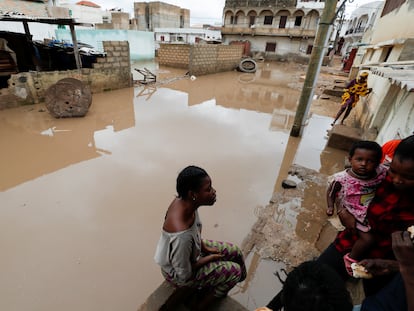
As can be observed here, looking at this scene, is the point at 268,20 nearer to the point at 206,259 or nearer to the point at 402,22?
the point at 402,22

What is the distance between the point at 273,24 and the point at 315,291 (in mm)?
32754

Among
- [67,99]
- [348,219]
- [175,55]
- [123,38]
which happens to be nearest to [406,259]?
[348,219]

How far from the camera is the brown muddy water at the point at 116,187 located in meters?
2.07

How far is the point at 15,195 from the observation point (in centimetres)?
310

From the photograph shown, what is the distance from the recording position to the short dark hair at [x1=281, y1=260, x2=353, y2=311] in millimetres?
708

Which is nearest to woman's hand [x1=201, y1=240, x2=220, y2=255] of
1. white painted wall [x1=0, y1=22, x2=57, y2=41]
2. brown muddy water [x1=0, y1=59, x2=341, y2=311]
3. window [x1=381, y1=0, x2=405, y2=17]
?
brown muddy water [x1=0, y1=59, x2=341, y2=311]

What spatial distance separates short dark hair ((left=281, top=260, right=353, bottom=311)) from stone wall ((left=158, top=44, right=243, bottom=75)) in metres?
13.4

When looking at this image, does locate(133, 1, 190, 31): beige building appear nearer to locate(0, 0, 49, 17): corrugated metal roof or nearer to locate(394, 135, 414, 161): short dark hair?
locate(0, 0, 49, 17): corrugated metal roof

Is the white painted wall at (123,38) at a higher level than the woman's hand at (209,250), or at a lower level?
higher

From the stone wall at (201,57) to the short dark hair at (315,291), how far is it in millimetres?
13377

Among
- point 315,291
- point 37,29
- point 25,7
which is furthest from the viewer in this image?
point 37,29

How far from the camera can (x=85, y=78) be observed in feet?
26.0

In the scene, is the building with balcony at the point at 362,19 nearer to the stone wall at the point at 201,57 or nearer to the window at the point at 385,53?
the stone wall at the point at 201,57

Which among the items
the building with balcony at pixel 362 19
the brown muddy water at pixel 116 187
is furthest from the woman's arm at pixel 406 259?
the building with balcony at pixel 362 19
